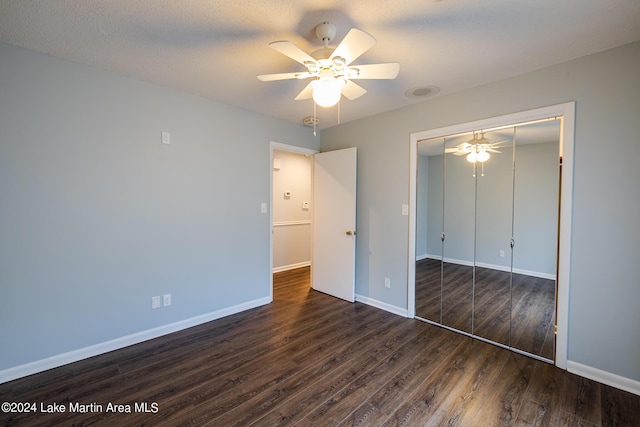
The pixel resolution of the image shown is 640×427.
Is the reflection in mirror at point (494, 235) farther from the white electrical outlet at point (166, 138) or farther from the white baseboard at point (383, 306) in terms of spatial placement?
the white electrical outlet at point (166, 138)

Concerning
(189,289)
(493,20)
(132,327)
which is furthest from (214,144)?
(493,20)

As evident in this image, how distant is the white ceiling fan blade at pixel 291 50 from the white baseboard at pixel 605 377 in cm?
299

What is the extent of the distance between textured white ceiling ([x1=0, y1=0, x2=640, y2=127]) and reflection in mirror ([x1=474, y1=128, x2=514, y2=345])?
682 mm

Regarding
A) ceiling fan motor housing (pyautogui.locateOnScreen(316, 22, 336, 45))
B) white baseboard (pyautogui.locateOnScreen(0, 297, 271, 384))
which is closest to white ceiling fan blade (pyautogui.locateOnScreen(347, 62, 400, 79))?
ceiling fan motor housing (pyautogui.locateOnScreen(316, 22, 336, 45))

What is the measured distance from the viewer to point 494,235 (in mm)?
2664

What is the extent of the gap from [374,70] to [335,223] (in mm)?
2343

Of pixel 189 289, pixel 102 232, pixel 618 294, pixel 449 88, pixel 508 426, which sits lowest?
pixel 508 426

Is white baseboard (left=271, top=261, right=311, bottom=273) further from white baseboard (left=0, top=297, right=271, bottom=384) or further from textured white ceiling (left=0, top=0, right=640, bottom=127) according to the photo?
textured white ceiling (left=0, top=0, right=640, bottom=127)

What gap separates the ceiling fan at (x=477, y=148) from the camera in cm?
265

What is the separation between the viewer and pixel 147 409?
70.1 inches

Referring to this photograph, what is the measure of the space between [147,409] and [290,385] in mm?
935

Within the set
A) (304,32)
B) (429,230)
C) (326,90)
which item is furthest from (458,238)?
(304,32)

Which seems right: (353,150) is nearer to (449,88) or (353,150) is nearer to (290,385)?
(449,88)

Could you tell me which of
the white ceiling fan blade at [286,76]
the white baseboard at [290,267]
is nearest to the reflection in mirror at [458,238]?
the white ceiling fan blade at [286,76]
